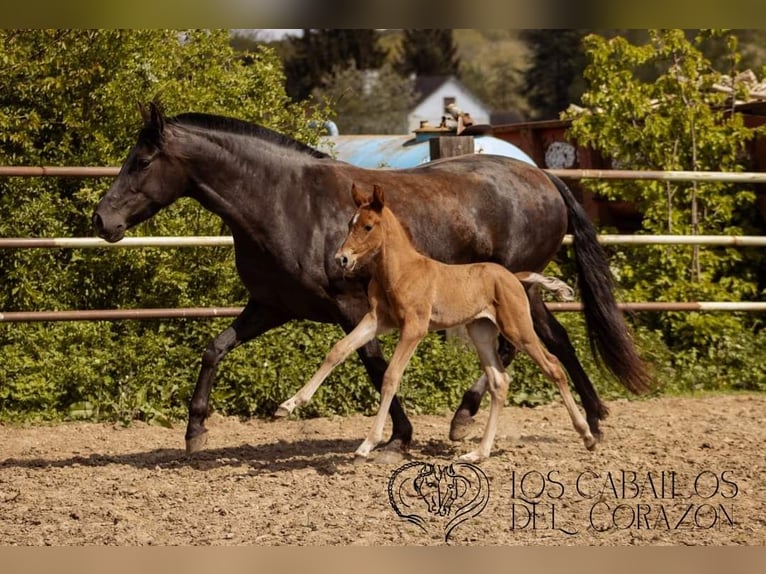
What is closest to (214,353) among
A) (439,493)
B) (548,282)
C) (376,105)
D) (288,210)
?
(288,210)

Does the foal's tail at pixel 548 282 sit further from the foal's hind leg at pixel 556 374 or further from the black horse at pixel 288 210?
the black horse at pixel 288 210

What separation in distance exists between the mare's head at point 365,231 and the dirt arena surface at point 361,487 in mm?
1008

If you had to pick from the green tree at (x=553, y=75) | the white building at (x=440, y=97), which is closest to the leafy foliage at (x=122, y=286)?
the green tree at (x=553, y=75)

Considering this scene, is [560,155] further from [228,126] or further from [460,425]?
[228,126]

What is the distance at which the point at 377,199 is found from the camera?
4934mm

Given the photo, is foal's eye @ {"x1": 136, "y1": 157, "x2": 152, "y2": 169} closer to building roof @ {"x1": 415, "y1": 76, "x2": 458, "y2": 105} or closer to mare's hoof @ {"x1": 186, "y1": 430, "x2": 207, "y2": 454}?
mare's hoof @ {"x1": 186, "y1": 430, "x2": 207, "y2": 454}

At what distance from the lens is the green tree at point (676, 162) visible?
8664mm

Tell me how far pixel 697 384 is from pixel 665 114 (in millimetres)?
2404

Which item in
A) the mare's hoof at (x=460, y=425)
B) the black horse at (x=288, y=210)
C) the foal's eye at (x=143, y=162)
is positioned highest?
the foal's eye at (x=143, y=162)

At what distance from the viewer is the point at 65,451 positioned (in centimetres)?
615

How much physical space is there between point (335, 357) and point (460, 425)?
1.55 metres

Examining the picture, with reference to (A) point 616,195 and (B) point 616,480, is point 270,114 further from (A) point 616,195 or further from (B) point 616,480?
(B) point 616,480

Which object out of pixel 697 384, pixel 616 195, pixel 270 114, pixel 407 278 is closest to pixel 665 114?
pixel 616 195

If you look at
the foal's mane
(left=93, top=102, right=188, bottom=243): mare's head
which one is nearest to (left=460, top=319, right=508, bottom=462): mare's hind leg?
the foal's mane
